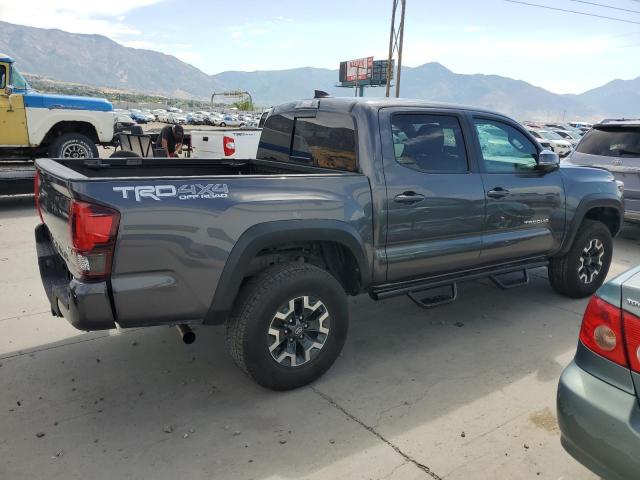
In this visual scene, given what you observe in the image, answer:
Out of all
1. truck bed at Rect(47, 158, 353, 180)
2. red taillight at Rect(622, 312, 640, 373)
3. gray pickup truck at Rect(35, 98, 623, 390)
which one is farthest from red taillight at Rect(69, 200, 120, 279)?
red taillight at Rect(622, 312, 640, 373)

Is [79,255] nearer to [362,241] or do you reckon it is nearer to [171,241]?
[171,241]

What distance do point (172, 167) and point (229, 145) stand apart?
6.59 meters

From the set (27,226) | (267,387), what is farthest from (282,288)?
(27,226)

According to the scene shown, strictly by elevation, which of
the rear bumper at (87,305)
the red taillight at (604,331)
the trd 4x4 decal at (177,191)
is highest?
the trd 4x4 decal at (177,191)

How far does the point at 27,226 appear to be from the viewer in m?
7.71

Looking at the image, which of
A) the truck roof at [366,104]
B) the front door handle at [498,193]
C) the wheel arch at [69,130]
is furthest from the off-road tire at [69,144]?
the front door handle at [498,193]

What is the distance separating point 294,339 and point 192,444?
0.87 metres

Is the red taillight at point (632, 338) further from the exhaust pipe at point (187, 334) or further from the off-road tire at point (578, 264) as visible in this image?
the off-road tire at point (578, 264)

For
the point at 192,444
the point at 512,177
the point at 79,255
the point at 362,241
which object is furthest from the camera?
the point at 512,177

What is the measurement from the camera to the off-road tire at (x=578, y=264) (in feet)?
16.3

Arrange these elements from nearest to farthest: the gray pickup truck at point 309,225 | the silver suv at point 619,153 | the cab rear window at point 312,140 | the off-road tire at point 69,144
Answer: the gray pickup truck at point 309,225 < the cab rear window at point 312,140 < the silver suv at point 619,153 < the off-road tire at point 69,144

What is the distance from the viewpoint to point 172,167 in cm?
453

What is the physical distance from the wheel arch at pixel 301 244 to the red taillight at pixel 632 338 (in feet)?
5.64

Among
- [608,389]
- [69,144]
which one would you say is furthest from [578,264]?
[69,144]
